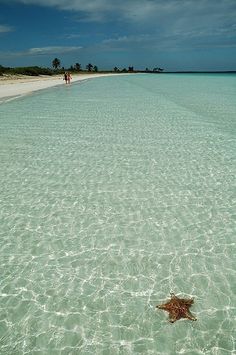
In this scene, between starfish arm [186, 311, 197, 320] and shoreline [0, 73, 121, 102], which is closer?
starfish arm [186, 311, 197, 320]

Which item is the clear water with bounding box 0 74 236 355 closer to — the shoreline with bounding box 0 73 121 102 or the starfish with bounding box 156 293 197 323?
the starfish with bounding box 156 293 197 323

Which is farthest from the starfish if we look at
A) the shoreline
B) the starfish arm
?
the shoreline

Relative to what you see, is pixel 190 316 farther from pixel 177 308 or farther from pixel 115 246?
pixel 115 246

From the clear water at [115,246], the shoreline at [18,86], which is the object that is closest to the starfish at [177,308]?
the clear water at [115,246]

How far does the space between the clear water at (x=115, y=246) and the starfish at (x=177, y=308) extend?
0.34ft

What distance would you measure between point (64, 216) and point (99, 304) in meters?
3.10

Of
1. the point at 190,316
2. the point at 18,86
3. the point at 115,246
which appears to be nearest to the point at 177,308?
the point at 190,316

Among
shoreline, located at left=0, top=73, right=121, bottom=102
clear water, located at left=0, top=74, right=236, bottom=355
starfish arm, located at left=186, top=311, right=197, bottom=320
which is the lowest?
shoreline, located at left=0, top=73, right=121, bottom=102

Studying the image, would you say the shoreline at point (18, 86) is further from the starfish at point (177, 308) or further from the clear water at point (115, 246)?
the starfish at point (177, 308)

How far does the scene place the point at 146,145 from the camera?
14359mm

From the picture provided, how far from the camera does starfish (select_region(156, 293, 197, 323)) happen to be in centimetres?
510

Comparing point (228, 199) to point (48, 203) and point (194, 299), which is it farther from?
point (48, 203)

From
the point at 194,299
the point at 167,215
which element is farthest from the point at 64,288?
the point at 167,215

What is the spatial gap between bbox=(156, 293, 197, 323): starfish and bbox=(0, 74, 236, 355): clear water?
0.10 metres
